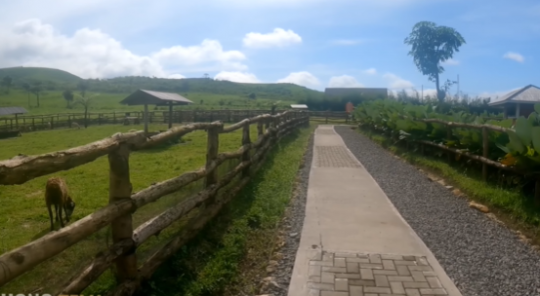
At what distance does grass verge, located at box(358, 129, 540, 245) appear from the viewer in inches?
252

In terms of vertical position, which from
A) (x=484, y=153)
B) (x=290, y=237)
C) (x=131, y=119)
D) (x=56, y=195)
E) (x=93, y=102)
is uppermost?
(x=93, y=102)

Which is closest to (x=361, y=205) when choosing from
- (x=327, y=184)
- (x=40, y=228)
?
(x=327, y=184)

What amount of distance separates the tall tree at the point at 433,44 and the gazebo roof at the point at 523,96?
31430 millimetres

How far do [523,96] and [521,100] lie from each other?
1.18 meters

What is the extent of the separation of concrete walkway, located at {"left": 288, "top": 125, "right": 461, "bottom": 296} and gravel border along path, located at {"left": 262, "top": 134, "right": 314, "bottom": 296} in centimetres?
8

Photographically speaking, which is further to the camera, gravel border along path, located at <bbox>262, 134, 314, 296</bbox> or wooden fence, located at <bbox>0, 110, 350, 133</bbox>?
wooden fence, located at <bbox>0, 110, 350, 133</bbox>

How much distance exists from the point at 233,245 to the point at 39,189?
5.92 meters

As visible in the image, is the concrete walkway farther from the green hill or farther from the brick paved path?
the green hill

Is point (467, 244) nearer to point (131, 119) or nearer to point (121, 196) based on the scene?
point (121, 196)

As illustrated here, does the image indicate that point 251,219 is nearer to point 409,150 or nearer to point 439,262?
point 439,262

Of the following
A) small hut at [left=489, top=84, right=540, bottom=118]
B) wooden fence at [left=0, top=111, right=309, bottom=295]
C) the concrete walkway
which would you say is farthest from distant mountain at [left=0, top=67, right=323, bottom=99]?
wooden fence at [left=0, top=111, right=309, bottom=295]

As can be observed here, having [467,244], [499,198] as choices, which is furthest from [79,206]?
[499,198]

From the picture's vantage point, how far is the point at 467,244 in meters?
5.90

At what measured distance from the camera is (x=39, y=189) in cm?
993
